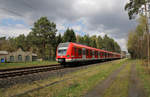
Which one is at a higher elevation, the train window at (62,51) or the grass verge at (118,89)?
the train window at (62,51)

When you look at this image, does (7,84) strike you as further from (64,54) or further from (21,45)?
(21,45)

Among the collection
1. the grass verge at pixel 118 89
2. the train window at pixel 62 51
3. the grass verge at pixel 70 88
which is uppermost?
the train window at pixel 62 51

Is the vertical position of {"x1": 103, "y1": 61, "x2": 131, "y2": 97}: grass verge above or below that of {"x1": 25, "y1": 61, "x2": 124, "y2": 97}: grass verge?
below

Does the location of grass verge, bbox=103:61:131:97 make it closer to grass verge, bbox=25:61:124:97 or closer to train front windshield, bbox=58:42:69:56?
grass verge, bbox=25:61:124:97

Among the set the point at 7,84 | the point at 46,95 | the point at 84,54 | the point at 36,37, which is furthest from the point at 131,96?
the point at 36,37

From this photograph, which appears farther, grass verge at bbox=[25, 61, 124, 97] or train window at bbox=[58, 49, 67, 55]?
train window at bbox=[58, 49, 67, 55]

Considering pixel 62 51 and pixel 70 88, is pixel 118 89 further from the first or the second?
pixel 62 51

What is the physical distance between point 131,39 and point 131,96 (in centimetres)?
3925

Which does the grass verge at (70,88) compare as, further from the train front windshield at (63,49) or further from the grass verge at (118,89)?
the train front windshield at (63,49)

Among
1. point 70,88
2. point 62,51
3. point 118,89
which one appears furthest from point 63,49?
point 118,89

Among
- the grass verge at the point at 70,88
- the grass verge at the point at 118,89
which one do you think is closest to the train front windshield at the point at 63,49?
the grass verge at the point at 70,88

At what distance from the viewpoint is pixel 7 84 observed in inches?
283

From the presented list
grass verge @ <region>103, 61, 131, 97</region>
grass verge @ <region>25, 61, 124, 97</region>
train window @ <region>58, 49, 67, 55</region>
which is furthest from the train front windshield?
grass verge @ <region>103, 61, 131, 97</region>

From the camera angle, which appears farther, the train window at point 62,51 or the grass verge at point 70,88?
the train window at point 62,51
